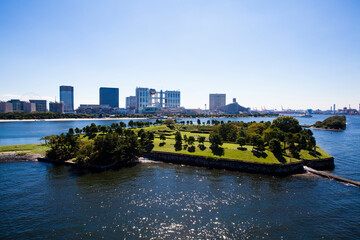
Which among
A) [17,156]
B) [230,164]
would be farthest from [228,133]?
[17,156]

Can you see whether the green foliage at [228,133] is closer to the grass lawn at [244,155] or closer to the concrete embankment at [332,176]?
the grass lawn at [244,155]

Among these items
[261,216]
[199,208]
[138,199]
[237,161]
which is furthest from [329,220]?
[138,199]

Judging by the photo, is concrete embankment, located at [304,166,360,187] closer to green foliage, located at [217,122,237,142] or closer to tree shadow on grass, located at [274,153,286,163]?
tree shadow on grass, located at [274,153,286,163]

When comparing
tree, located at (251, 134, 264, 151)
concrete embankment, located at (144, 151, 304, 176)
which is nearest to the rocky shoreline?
concrete embankment, located at (144, 151, 304, 176)

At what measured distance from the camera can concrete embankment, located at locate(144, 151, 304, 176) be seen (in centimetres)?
3862

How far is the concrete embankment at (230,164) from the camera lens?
127ft

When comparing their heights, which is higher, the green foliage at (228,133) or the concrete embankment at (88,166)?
the green foliage at (228,133)

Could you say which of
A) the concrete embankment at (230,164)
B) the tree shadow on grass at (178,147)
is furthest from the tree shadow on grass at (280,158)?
the tree shadow on grass at (178,147)

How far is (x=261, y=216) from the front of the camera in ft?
77.7

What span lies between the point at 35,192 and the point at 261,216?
31366mm

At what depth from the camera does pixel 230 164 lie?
4159 cm

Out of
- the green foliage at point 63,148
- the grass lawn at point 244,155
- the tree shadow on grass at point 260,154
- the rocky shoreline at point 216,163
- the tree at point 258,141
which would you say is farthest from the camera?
the green foliage at point 63,148

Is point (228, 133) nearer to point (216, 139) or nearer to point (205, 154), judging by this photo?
point (216, 139)

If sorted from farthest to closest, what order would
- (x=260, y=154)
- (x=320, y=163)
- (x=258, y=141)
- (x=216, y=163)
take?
(x=258, y=141) < (x=260, y=154) < (x=216, y=163) < (x=320, y=163)
